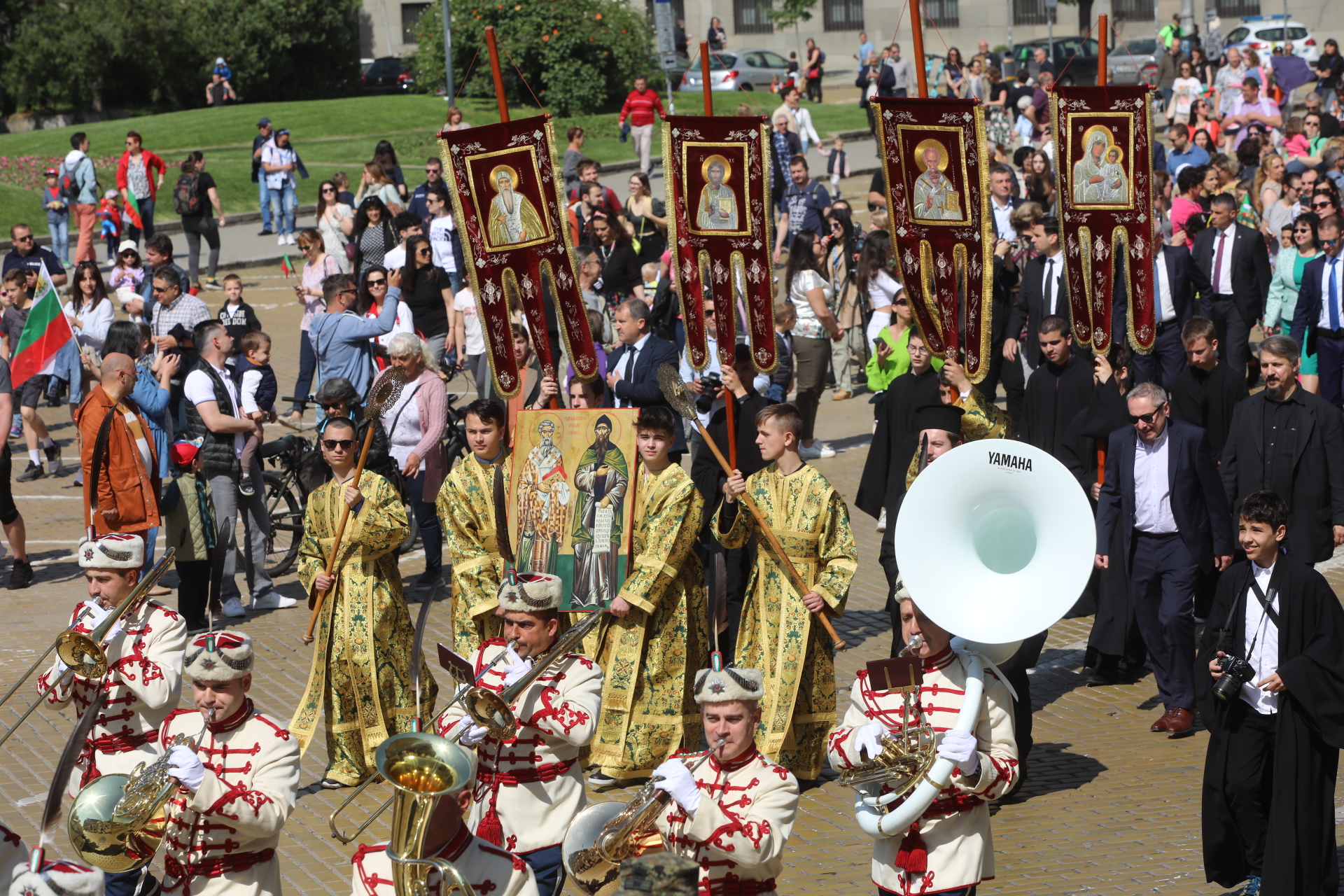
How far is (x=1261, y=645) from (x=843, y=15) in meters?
53.8

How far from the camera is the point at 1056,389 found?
1096 cm

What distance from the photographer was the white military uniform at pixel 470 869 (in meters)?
4.84

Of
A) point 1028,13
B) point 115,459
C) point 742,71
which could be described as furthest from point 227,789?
point 1028,13

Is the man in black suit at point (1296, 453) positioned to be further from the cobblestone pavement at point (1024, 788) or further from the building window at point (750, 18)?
the building window at point (750, 18)

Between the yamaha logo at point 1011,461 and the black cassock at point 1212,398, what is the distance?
229 inches

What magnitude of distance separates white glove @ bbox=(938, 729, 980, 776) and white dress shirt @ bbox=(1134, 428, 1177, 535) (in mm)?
4274

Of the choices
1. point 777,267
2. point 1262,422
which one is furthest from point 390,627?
point 777,267

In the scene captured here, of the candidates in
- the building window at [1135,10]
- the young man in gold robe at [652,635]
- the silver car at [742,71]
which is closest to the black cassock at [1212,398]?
the young man in gold robe at [652,635]

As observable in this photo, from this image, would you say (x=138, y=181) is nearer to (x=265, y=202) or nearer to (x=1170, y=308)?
(x=265, y=202)

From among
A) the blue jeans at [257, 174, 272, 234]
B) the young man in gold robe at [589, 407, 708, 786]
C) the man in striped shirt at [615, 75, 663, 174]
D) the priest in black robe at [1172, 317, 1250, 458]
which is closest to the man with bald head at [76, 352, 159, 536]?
the young man in gold robe at [589, 407, 708, 786]

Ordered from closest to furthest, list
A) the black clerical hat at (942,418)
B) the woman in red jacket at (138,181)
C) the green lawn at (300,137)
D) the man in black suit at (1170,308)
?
the black clerical hat at (942,418), the man in black suit at (1170,308), the woman in red jacket at (138,181), the green lawn at (300,137)

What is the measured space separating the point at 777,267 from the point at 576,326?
47.2 feet

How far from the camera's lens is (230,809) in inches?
215

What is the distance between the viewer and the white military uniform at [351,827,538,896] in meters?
4.84
